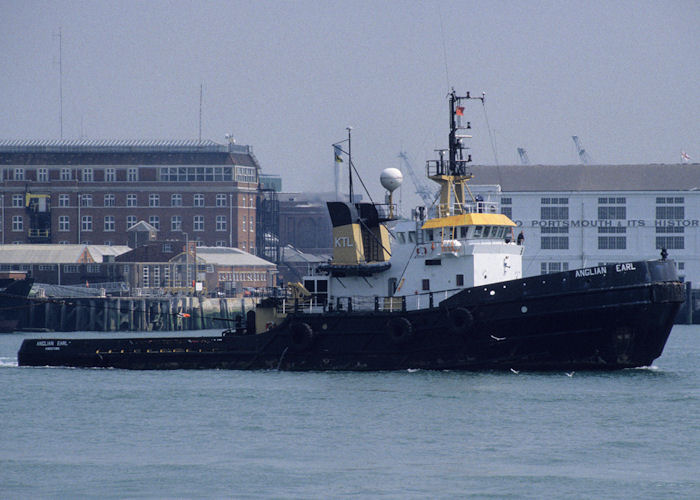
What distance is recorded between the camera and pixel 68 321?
309 feet

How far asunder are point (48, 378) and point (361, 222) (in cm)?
1282

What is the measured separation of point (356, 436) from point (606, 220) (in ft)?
261

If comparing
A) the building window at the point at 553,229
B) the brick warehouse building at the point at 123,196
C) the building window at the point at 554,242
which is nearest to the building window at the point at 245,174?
the brick warehouse building at the point at 123,196

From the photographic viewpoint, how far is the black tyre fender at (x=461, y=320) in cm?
4038

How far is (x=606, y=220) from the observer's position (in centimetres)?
10731

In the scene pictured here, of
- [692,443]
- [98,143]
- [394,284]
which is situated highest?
[98,143]

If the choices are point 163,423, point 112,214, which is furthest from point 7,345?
point 112,214

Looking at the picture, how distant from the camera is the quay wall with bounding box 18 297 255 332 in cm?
9419

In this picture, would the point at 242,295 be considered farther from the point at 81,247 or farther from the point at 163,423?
the point at 163,423

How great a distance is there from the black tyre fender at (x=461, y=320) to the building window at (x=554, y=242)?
224 feet

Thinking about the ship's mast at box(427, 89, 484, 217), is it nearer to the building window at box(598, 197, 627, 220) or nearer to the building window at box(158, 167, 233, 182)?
the building window at box(598, 197, 627, 220)

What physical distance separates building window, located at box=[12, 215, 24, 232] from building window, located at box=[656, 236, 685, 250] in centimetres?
6615

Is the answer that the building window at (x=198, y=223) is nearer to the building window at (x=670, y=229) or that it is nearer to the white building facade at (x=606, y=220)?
the white building facade at (x=606, y=220)

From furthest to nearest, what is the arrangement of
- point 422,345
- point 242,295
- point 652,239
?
1. point 242,295
2. point 652,239
3. point 422,345
